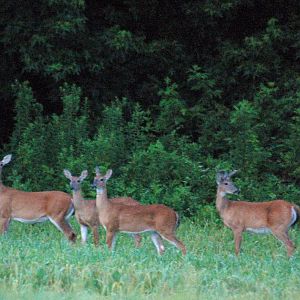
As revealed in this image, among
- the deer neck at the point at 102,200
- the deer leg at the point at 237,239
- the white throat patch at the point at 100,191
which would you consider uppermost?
the white throat patch at the point at 100,191

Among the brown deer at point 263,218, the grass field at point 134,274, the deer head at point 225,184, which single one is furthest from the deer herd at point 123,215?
the grass field at point 134,274

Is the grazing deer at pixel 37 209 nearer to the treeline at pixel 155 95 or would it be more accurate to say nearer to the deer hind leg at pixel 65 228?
the deer hind leg at pixel 65 228

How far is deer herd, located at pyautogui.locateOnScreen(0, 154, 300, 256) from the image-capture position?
529 inches

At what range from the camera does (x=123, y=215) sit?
13602 mm

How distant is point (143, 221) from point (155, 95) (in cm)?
674

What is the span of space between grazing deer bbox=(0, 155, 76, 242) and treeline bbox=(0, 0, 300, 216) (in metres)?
2.85

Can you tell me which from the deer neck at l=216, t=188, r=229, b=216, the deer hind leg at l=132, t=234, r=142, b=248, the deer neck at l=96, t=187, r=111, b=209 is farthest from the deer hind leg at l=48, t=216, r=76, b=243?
the deer neck at l=216, t=188, r=229, b=216

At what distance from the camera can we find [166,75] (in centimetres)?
1977

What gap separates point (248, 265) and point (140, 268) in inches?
54.1

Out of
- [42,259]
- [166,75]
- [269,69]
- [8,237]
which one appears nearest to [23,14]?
[166,75]

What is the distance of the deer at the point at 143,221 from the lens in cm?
1331

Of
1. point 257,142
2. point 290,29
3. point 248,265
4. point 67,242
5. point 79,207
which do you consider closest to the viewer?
point 248,265

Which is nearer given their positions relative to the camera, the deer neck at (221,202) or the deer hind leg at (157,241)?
the deer hind leg at (157,241)

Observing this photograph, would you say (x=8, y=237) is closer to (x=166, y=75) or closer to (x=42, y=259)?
(x=42, y=259)
